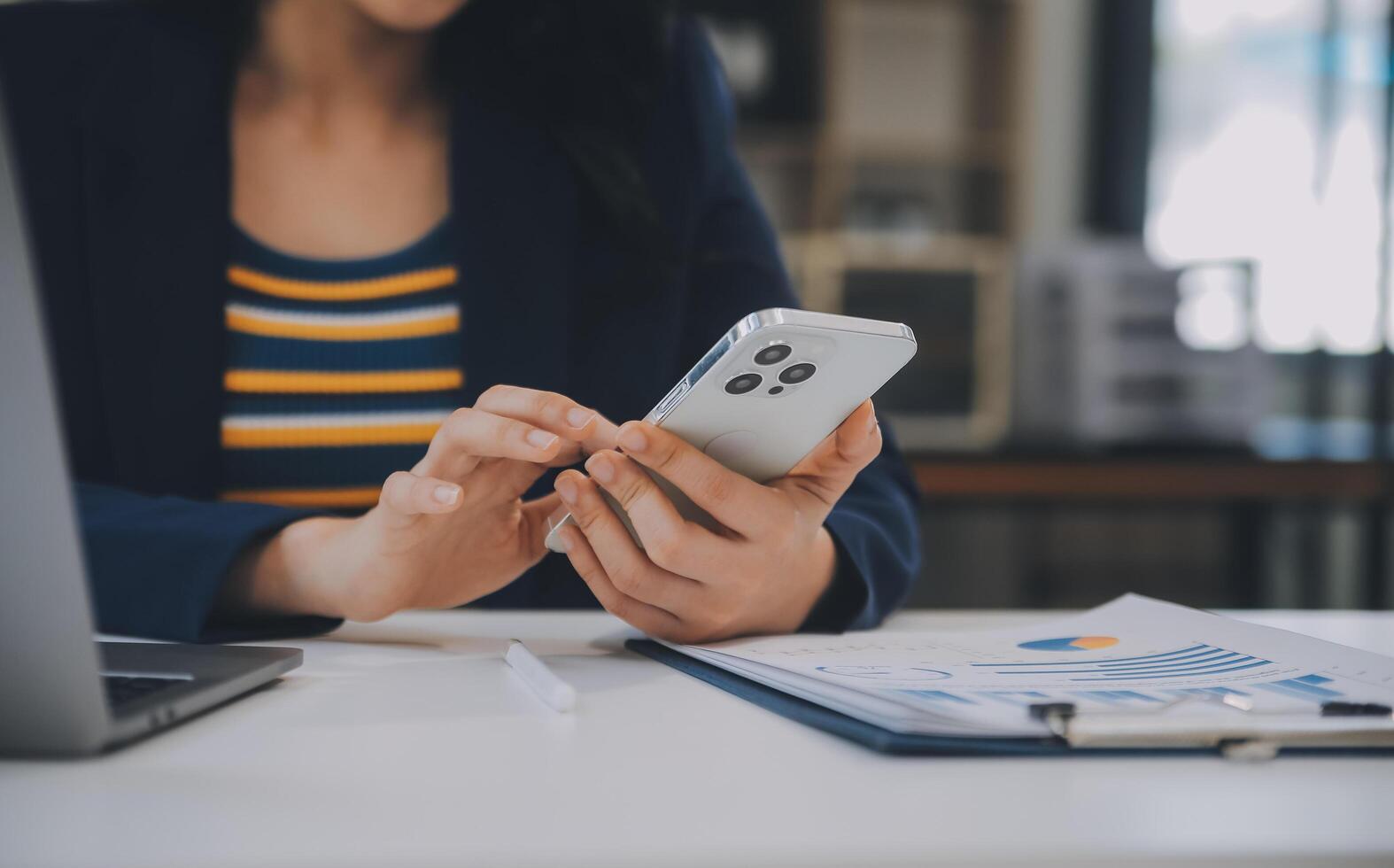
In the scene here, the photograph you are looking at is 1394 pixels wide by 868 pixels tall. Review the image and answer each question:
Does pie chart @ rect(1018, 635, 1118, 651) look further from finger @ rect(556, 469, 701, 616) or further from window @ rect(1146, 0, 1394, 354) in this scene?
window @ rect(1146, 0, 1394, 354)

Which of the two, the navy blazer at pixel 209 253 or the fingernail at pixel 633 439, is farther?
the navy blazer at pixel 209 253

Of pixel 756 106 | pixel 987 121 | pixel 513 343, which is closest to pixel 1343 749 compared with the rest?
pixel 513 343

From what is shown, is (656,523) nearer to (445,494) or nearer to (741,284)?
(445,494)

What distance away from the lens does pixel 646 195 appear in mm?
948

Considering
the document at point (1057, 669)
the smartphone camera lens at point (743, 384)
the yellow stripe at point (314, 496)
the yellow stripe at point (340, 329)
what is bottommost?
the document at point (1057, 669)

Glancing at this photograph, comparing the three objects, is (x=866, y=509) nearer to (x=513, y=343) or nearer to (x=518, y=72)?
(x=513, y=343)

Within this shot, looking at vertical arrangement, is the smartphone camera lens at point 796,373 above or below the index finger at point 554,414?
above

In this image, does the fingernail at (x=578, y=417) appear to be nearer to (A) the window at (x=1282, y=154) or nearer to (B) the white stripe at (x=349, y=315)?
(B) the white stripe at (x=349, y=315)

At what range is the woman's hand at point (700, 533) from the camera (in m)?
0.50

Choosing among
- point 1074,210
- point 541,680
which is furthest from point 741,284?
point 1074,210

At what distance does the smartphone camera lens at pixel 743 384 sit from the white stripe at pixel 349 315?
0.53 meters

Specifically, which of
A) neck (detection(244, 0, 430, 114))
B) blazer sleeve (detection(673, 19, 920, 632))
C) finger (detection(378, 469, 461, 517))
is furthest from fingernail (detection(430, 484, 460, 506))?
neck (detection(244, 0, 430, 114))

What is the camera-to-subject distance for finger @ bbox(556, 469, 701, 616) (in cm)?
52

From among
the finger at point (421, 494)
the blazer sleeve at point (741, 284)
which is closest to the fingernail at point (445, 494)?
the finger at point (421, 494)
